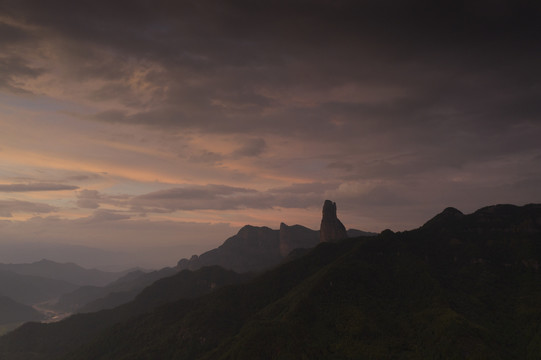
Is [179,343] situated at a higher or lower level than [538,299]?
lower

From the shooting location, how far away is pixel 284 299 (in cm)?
19925

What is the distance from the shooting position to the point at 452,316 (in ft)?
459

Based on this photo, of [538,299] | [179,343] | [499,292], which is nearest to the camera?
[538,299]

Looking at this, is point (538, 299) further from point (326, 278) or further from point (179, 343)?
point (179, 343)

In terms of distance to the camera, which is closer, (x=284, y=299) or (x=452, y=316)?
(x=452, y=316)

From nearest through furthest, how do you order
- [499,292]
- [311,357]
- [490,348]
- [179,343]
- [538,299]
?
[490,348]
[311,357]
[538,299]
[499,292]
[179,343]

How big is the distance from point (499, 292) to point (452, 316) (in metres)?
64.6

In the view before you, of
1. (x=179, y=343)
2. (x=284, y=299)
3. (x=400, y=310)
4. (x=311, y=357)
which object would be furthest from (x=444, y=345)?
(x=179, y=343)

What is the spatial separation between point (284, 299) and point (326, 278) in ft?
103

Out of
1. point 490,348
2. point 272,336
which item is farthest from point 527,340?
point 272,336

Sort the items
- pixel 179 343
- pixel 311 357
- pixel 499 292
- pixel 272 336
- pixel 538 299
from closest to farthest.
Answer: pixel 311 357, pixel 272 336, pixel 538 299, pixel 499 292, pixel 179 343

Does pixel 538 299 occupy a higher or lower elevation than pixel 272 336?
higher

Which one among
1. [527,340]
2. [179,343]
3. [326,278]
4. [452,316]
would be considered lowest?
[179,343]

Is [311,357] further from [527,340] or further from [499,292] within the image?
[499,292]
